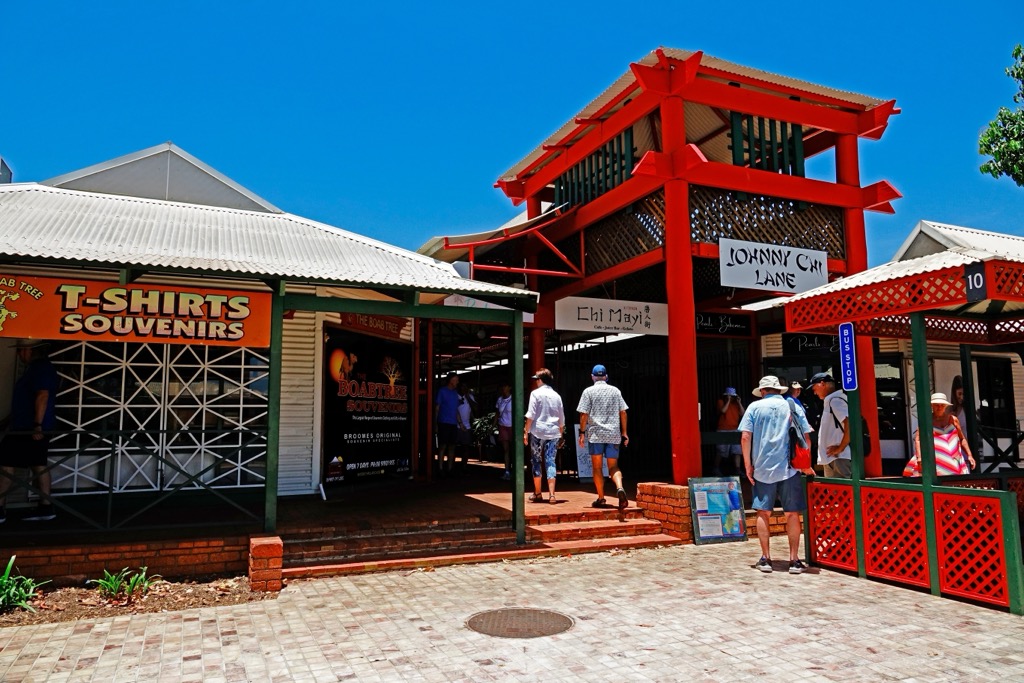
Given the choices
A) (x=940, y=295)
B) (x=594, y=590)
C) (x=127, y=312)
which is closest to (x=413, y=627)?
(x=594, y=590)

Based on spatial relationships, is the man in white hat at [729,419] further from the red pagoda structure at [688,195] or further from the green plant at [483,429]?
the green plant at [483,429]

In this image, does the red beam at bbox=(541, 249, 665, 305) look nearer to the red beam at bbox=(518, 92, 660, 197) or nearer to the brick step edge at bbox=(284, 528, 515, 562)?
the red beam at bbox=(518, 92, 660, 197)

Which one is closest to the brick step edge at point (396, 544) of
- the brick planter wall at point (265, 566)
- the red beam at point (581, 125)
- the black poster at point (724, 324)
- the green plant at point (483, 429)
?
the brick planter wall at point (265, 566)

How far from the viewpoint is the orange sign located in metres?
6.46

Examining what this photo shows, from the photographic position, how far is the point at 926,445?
6320 mm

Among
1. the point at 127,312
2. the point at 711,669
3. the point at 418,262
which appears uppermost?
the point at 418,262

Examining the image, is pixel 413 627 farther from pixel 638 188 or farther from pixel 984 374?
pixel 984 374

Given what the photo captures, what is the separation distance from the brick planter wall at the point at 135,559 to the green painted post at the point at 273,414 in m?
0.41

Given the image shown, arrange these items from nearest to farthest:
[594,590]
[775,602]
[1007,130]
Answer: [775,602], [594,590], [1007,130]

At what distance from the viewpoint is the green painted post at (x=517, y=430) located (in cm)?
804

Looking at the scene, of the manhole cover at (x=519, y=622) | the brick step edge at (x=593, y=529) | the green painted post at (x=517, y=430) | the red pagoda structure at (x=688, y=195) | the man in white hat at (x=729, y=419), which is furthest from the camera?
the man in white hat at (x=729, y=419)

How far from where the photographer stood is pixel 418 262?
920 cm

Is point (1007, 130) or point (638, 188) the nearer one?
point (638, 188)

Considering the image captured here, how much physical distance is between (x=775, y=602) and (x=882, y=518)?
5.32 ft
